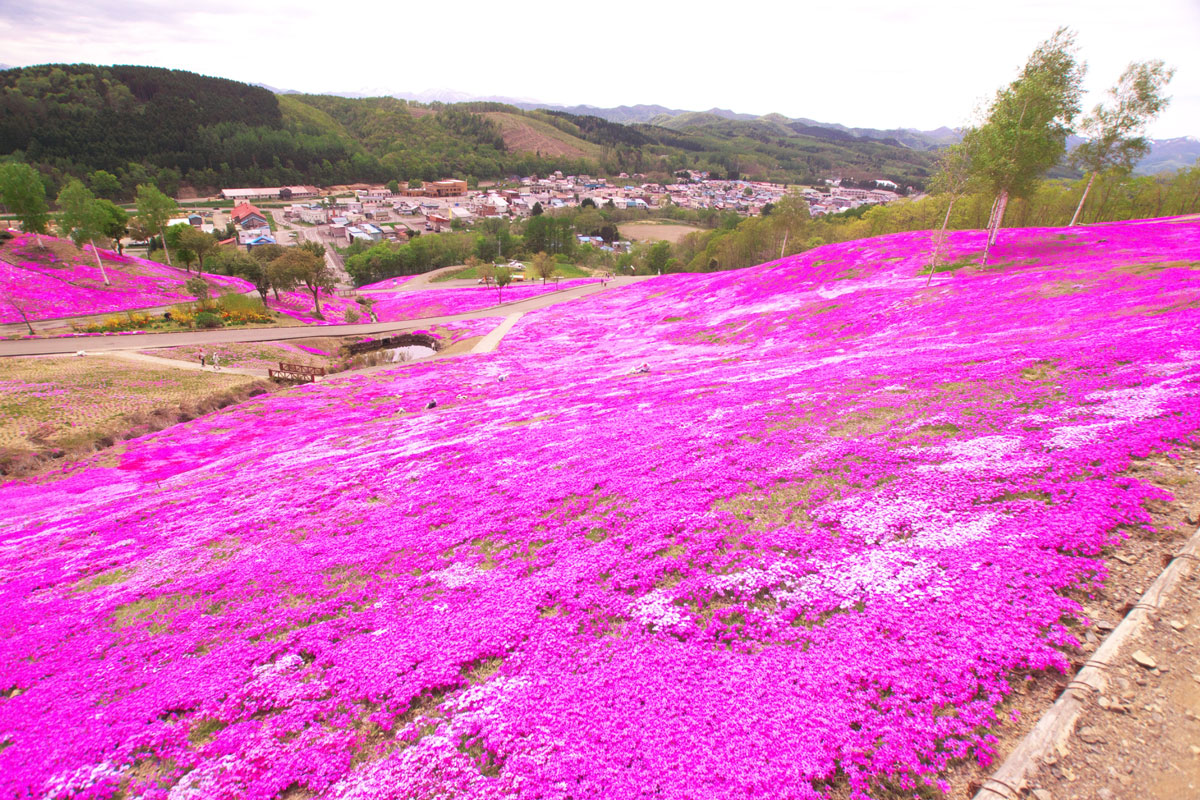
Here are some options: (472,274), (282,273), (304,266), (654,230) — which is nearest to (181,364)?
(282,273)

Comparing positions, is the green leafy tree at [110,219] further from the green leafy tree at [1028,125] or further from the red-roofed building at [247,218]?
the red-roofed building at [247,218]

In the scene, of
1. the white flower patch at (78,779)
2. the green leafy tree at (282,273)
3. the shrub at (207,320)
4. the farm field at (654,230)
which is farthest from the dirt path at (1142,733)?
the farm field at (654,230)

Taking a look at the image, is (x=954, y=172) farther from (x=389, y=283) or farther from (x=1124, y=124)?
(x=389, y=283)

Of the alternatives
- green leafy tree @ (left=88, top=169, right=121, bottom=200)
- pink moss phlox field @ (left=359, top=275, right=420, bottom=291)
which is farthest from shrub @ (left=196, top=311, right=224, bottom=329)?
green leafy tree @ (left=88, top=169, right=121, bottom=200)

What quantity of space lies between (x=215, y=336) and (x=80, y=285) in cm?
2623

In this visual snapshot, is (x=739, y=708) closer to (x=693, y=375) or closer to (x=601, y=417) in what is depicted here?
(x=601, y=417)

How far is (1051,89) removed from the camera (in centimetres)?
3027

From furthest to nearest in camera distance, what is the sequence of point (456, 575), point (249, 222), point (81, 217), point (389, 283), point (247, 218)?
point (247, 218) → point (249, 222) → point (389, 283) → point (81, 217) → point (456, 575)

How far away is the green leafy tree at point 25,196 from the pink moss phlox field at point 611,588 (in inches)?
2590

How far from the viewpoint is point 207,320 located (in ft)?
145

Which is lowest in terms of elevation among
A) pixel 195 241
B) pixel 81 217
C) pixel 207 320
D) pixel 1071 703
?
pixel 207 320

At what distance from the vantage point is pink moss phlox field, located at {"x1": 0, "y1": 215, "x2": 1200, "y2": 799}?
5.35 m

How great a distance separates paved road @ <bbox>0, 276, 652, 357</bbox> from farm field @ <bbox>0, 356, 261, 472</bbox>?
4.31 metres

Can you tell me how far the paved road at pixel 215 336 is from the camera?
35531 millimetres
